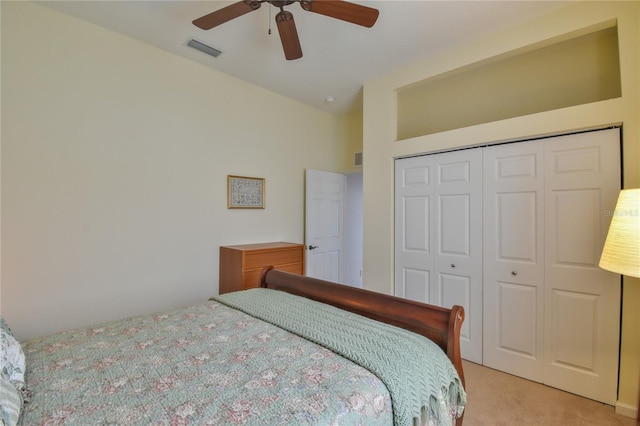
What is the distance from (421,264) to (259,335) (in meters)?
2.00

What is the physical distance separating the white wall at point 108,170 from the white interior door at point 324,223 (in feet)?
2.78

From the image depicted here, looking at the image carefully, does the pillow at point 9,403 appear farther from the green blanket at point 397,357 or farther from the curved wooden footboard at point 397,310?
the curved wooden footboard at point 397,310

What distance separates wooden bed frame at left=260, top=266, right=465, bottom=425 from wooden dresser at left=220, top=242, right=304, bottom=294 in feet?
2.82

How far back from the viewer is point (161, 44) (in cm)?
274

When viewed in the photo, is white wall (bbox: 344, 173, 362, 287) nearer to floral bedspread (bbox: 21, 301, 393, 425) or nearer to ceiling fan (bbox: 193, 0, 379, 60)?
ceiling fan (bbox: 193, 0, 379, 60)

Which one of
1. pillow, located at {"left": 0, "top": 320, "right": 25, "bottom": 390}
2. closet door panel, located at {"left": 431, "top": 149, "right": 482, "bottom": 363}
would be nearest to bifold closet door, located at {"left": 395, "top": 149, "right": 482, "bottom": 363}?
closet door panel, located at {"left": 431, "top": 149, "right": 482, "bottom": 363}

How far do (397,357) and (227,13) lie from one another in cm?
219

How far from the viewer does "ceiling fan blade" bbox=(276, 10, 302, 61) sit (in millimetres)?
1872

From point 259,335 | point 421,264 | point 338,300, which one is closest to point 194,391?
point 259,335

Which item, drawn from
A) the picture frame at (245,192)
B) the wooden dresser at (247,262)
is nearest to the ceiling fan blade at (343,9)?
the picture frame at (245,192)

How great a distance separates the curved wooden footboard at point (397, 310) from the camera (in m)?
1.44

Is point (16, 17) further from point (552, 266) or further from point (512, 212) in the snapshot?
point (552, 266)

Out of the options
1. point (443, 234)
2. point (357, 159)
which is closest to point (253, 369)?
point (443, 234)

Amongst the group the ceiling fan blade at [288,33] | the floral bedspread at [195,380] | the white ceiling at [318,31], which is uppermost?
the white ceiling at [318,31]
